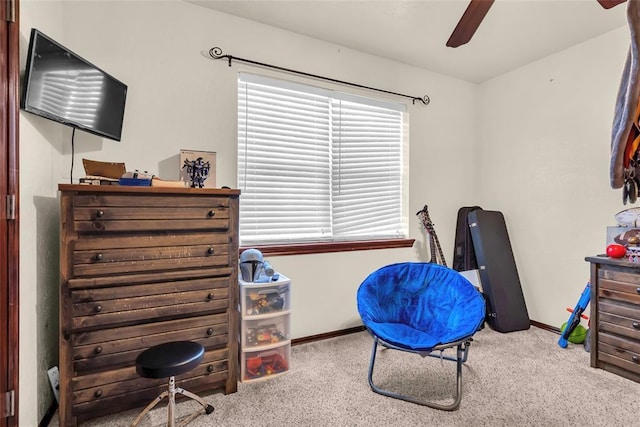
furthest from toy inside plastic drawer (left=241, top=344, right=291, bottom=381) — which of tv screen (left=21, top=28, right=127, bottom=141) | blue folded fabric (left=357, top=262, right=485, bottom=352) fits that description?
tv screen (left=21, top=28, right=127, bottom=141)

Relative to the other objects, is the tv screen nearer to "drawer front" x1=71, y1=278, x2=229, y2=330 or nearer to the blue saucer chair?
"drawer front" x1=71, y1=278, x2=229, y2=330

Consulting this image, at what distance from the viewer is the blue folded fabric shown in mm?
1952

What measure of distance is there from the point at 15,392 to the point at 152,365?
544mm

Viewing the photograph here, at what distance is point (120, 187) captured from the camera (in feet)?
5.47

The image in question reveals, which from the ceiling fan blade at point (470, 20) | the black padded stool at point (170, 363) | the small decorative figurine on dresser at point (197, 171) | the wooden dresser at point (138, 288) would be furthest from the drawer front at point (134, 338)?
the ceiling fan blade at point (470, 20)

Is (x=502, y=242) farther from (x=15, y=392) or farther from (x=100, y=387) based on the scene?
(x=15, y=392)

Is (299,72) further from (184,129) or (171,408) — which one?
(171,408)

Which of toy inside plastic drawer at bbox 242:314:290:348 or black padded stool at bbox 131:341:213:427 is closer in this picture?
black padded stool at bbox 131:341:213:427

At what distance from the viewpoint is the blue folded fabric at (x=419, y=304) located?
6.40 ft

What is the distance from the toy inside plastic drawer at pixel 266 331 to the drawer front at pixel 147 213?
73 cm

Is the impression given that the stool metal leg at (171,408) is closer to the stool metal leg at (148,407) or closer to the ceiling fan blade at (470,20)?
the stool metal leg at (148,407)

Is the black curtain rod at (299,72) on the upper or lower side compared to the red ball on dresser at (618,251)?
upper

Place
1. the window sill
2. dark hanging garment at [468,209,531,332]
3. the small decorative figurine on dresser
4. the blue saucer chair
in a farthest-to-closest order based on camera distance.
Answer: dark hanging garment at [468,209,531,332], the window sill, the small decorative figurine on dresser, the blue saucer chair

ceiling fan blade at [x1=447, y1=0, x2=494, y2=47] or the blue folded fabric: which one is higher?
ceiling fan blade at [x1=447, y1=0, x2=494, y2=47]
